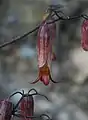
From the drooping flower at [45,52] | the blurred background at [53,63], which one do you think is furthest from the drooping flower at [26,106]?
the blurred background at [53,63]

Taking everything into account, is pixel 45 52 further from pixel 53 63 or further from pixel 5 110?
pixel 53 63

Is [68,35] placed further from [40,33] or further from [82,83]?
[40,33]

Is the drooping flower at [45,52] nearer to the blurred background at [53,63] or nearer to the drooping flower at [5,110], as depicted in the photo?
the drooping flower at [5,110]

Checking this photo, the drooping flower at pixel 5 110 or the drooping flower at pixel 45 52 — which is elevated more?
the drooping flower at pixel 45 52

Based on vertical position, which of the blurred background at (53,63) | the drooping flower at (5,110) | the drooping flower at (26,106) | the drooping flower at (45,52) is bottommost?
the drooping flower at (5,110)

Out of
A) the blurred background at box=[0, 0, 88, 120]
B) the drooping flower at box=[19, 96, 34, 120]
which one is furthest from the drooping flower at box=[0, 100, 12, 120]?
the blurred background at box=[0, 0, 88, 120]

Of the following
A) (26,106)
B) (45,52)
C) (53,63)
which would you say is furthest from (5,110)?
(53,63)

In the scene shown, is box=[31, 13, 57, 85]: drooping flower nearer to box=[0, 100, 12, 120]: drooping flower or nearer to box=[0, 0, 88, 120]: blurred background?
box=[0, 100, 12, 120]: drooping flower

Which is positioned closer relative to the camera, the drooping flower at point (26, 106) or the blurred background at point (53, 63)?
the drooping flower at point (26, 106)
